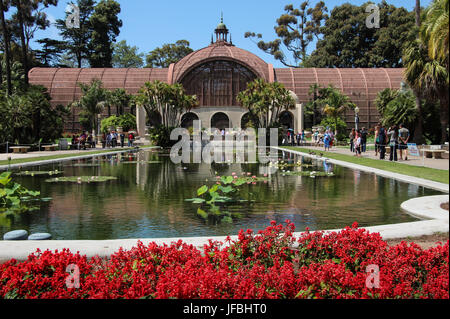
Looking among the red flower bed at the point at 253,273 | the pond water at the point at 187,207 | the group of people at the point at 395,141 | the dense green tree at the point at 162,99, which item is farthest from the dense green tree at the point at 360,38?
the red flower bed at the point at 253,273

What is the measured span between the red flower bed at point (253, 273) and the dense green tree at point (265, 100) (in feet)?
135

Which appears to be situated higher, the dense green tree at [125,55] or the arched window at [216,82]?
the dense green tree at [125,55]

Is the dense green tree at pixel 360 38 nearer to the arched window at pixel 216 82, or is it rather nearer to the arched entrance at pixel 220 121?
the arched window at pixel 216 82

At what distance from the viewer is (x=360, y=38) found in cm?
8075

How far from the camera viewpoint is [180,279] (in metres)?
4.17

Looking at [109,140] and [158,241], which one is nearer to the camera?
[158,241]

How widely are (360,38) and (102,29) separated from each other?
44957 millimetres

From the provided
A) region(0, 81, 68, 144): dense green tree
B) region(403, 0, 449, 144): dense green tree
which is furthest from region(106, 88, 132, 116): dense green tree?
region(403, 0, 449, 144): dense green tree

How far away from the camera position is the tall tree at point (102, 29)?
277 feet

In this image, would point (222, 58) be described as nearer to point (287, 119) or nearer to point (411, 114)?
point (287, 119)

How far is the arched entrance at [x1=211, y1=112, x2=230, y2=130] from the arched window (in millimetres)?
1746

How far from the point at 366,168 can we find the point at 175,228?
12.4 meters

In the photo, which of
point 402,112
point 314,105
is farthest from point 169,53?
point 402,112
